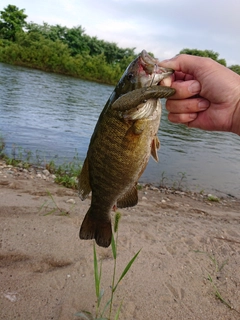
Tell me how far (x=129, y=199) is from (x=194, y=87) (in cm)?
100

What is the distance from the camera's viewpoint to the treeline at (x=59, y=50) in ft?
130

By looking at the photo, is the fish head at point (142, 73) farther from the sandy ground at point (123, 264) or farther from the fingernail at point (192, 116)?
the sandy ground at point (123, 264)


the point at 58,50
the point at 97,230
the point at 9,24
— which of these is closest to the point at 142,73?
the point at 97,230

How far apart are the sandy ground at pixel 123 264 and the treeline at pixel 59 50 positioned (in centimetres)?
3636

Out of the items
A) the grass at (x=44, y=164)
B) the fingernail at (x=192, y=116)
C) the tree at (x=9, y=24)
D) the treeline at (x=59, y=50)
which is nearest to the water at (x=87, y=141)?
the grass at (x=44, y=164)

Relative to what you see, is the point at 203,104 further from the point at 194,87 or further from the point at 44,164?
the point at 44,164

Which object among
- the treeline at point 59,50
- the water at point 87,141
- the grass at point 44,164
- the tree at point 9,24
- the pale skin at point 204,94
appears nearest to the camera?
the pale skin at point 204,94

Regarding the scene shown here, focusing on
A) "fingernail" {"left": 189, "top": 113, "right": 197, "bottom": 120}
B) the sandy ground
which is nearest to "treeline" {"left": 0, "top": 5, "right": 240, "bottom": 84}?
the sandy ground

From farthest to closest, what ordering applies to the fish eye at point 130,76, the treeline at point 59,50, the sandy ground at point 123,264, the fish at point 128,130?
1. the treeline at point 59,50
2. the sandy ground at point 123,264
3. the fish eye at point 130,76
4. the fish at point 128,130

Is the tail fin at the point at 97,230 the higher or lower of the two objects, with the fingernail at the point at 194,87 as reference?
lower

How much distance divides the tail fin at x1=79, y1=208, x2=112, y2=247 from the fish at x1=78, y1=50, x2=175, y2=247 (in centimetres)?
32

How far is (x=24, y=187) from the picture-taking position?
6285 millimetres

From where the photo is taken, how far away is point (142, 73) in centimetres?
210

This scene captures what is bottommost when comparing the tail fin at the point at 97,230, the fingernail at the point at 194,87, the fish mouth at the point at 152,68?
the tail fin at the point at 97,230
